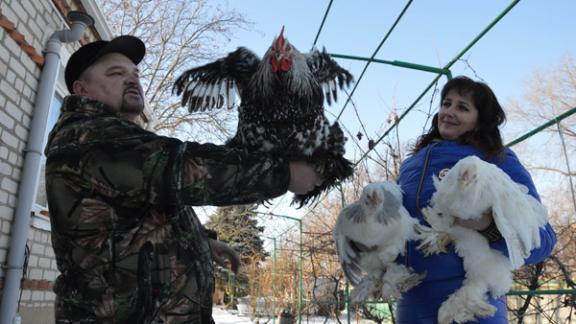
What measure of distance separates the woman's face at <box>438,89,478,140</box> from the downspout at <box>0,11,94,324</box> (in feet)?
14.1

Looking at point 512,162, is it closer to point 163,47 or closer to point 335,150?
point 335,150

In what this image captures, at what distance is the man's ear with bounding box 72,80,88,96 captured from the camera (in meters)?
1.75

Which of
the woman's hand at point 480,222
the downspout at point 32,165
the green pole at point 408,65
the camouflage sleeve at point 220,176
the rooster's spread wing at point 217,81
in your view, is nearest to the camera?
the camouflage sleeve at point 220,176

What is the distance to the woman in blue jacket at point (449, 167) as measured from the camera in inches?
65.6

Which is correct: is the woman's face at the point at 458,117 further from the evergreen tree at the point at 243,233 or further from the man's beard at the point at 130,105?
the evergreen tree at the point at 243,233

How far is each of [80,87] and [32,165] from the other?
3.49m

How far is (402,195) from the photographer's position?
1.94 meters

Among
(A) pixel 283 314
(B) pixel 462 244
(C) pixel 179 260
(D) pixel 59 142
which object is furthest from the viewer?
(A) pixel 283 314

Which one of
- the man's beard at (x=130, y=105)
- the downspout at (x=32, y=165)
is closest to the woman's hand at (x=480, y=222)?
the man's beard at (x=130, y=105)

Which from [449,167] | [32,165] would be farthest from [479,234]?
[32,165]

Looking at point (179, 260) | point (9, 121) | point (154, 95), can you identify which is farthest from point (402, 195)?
point (154, 95)

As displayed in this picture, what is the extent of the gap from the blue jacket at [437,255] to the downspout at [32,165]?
4034mm

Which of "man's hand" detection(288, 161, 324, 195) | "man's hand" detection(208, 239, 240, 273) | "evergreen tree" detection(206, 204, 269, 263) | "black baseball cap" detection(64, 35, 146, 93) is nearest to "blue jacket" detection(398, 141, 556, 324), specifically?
"man's hand" detection(288, 161, 324, 195)

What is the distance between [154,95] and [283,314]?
31.4 feet
